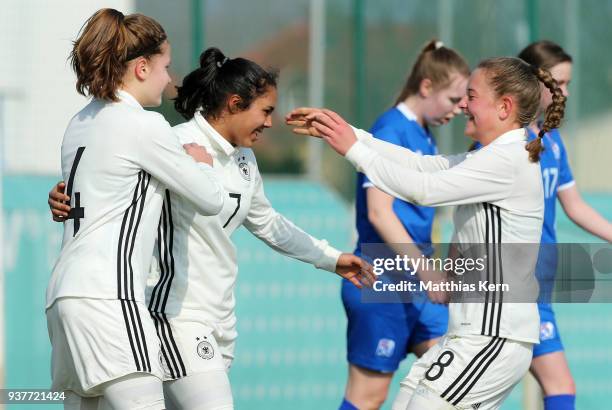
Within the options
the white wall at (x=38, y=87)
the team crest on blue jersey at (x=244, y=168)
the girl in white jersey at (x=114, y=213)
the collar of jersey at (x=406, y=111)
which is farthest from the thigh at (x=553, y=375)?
the white wall at (x=38, y=87)

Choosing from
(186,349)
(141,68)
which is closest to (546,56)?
(141,68)

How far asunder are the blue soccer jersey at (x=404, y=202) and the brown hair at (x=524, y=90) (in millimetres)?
992

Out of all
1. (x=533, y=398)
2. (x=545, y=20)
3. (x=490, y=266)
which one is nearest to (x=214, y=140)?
(x=490, y=266)

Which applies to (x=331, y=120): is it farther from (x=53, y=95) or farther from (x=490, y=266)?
(x=53, y=95)

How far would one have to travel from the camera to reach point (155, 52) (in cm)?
342

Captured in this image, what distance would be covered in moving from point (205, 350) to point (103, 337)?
1.46ft

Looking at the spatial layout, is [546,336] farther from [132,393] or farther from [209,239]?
[132,393]

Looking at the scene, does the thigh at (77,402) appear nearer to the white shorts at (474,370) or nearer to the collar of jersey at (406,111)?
the white shorts at (474,370)

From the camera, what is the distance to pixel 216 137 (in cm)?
371

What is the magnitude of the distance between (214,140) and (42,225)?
7.60ft

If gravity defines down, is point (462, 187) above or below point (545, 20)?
below

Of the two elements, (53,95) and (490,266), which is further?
(53,95)

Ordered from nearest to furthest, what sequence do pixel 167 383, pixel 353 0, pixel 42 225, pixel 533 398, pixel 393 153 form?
pixel 167 383 < pixel 393 153 < pixel 42 225 < pixel 533 398 < pixel 353 0

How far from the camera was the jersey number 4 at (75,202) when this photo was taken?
3.28 meters
